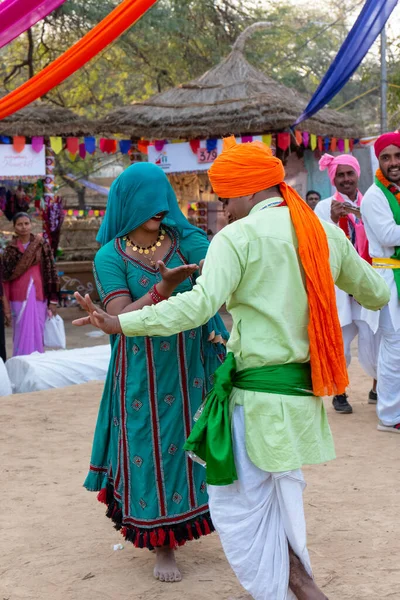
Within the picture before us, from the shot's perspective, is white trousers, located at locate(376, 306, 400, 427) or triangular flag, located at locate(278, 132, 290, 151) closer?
white trousers, located at locate(376, 306, 400, 427)

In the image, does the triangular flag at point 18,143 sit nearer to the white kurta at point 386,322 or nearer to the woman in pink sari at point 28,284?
the woman in pink sari at point 28,284

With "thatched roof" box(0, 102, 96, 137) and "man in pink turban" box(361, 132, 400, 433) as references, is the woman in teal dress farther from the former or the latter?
"thatched roof" box(0, 102, 96, 137)

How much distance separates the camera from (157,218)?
138 inches

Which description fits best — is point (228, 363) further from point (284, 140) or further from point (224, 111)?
point (224, 111)

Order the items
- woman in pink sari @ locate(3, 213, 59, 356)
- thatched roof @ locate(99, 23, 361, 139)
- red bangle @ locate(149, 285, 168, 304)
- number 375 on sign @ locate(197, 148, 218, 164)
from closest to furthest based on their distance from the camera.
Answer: red bangle @ locate(149, 285, 168, 304), woman in pink sari @ locate(3, 213, 59, 356), thatched roof @ locate(99, 23, 361, 139), number 375 on sign @ locate(197, 148, 218, 164)

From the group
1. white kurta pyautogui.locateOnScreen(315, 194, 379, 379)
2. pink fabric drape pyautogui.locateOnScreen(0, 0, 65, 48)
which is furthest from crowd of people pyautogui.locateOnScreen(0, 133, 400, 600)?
white kurta pyautogui.locateOnScreen(315, 194, 379, 379)

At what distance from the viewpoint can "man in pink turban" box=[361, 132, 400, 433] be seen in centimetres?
579

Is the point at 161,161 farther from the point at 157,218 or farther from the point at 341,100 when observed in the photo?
the point at 341,100

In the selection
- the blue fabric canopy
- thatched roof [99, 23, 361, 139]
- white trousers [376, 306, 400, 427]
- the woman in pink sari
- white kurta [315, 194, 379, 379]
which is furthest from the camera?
thatched roof [99, 23, 361, 139]

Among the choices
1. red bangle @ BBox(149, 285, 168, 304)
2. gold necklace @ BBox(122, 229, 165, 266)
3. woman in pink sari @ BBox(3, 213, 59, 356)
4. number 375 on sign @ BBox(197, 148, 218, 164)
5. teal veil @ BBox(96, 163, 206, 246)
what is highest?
teal veil @ BBox(96, 163, 206, 246)

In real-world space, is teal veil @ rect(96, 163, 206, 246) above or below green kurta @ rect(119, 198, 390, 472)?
above

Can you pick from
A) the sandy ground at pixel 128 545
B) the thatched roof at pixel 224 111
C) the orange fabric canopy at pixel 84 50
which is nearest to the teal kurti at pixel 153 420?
the sandy ground at pixel 128 545

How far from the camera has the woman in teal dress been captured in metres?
3.48

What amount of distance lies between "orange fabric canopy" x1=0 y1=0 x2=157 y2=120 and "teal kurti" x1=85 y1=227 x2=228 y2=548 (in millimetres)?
3264
